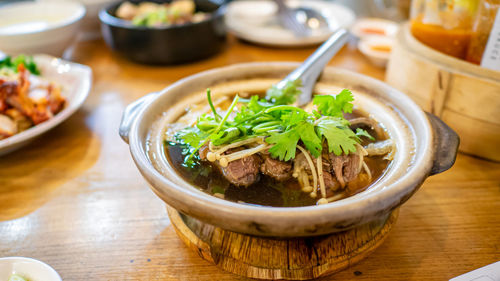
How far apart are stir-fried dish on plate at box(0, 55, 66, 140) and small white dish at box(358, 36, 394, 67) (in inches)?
68.6

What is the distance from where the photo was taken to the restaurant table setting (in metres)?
1.07

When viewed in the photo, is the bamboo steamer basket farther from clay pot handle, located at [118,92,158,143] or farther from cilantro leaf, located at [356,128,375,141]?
clay pot handle, located at [118,92,158,143]

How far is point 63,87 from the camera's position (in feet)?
6.67

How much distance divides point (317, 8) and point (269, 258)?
2.46 meters

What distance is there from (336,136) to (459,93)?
27.9 inches

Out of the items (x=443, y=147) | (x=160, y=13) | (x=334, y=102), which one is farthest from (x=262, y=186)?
(x=160, y=13)

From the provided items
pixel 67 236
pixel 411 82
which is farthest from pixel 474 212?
pixel 67 236

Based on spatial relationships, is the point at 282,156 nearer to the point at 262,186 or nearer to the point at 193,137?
the point at 262,186

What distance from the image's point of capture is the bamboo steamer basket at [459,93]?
57.1 inches

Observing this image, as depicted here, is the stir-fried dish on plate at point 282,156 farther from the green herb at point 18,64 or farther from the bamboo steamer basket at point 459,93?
the green herb at point 18,64

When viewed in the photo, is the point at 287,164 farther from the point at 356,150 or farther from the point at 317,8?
the point at 317,8

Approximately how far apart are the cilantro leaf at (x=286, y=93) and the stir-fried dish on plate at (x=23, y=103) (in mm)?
1016

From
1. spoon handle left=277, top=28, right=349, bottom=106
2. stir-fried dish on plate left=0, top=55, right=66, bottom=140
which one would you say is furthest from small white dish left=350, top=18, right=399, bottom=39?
stir-fried dish on plate left=0, top=55, right=66, bottom=140

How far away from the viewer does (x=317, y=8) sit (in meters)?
3.07
